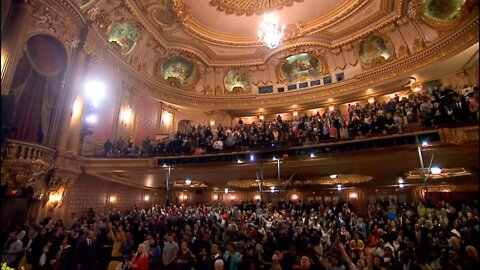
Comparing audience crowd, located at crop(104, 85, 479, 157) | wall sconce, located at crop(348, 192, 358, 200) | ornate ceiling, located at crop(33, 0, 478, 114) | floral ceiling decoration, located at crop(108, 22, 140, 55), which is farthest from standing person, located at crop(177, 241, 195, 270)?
floral ceiling decoration, located at crop(108, 22, 140, 55)

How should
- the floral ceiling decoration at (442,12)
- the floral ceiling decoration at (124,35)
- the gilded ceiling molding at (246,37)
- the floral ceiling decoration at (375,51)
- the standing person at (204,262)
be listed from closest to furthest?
the standing person at (204,262), the floral ceiling decoration at (442,12), the floral ceiling decoration at (124,35), the gilded ceiling molding at (246,37), the floral ceiling decoration at (375,51)

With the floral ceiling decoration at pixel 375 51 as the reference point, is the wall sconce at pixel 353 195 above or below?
below

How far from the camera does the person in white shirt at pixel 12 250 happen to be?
580cm

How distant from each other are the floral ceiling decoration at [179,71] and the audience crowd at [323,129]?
22.6ft

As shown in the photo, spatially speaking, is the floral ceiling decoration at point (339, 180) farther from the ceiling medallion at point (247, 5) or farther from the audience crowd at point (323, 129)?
the ceiling medallion at point (247, 5)

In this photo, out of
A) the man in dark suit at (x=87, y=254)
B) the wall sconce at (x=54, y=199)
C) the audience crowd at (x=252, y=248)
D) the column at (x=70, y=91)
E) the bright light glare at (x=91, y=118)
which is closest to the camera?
the audience crowd at (x=252, y=248)

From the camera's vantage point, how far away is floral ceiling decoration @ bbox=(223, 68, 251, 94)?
780 inches

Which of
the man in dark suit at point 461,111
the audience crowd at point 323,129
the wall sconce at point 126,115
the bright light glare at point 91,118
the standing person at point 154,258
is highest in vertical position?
the wall sconce at point 126,115

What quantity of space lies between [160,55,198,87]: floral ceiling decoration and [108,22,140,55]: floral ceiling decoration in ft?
8.95

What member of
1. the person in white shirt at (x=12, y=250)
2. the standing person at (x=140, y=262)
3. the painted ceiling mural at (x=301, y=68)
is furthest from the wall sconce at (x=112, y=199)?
the painted ceiling mural at (x=301, y=68)

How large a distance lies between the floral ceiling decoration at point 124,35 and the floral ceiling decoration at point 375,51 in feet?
43.6

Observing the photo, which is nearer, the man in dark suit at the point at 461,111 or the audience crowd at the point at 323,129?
the man in dark suit at the point at 461,111

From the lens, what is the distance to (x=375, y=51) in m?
15.9

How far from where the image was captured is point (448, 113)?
685 centimetres
